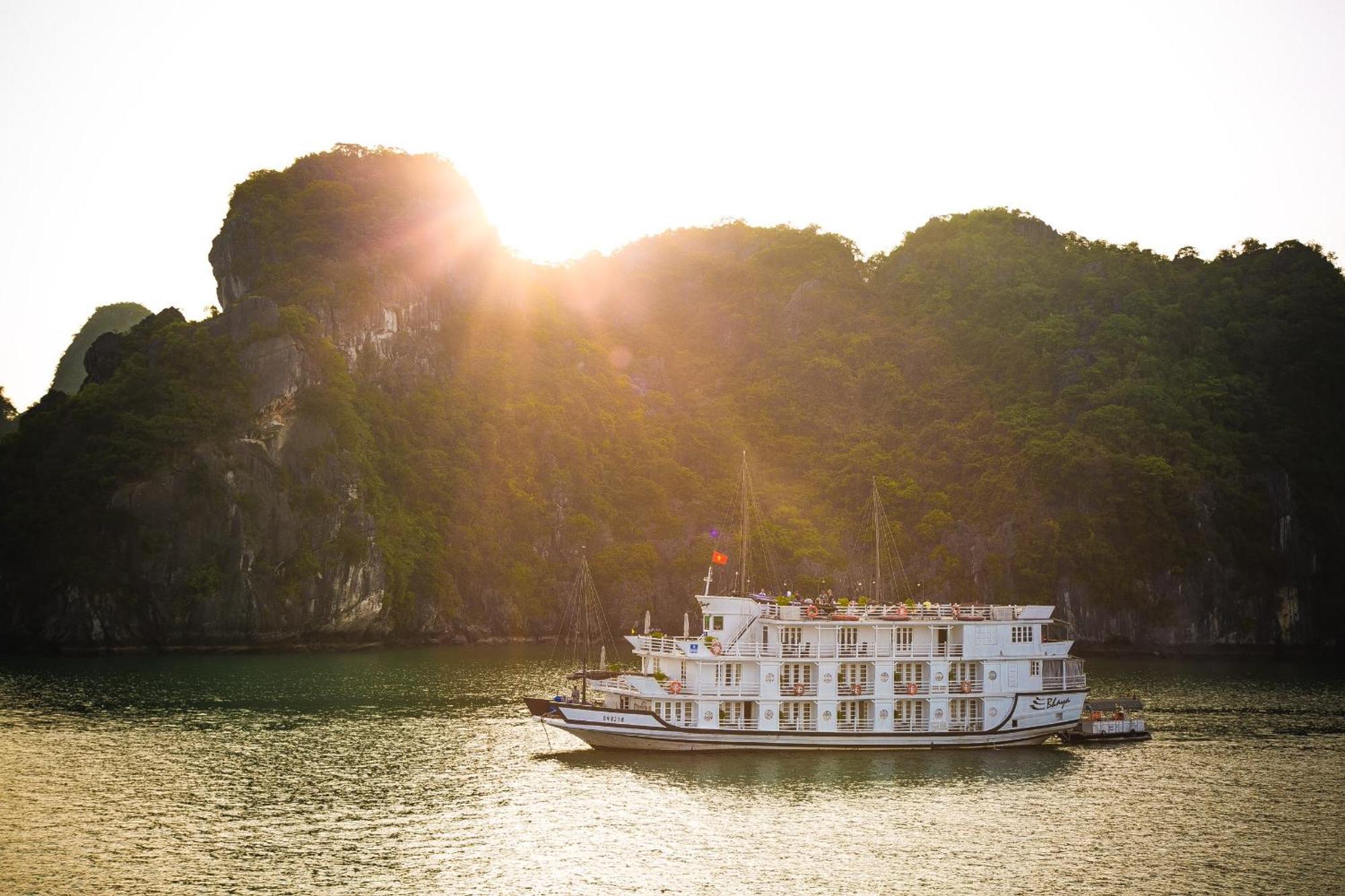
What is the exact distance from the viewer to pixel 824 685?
46.6m

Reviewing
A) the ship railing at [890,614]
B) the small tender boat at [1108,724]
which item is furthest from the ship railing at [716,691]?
the small tender boat at [1108,724]

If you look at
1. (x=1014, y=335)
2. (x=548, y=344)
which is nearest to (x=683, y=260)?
(x=548, y=344)

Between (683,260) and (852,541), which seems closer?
(852,541)

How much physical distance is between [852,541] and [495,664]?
4386 cm

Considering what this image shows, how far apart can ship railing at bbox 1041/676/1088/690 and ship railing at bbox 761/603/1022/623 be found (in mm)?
3134

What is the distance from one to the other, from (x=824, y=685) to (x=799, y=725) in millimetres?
1810

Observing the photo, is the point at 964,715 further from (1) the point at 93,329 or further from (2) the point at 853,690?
(1) the point at 93,329

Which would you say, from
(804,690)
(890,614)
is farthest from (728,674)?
(890,614)

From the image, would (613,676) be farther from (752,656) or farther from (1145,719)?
(1145,719)

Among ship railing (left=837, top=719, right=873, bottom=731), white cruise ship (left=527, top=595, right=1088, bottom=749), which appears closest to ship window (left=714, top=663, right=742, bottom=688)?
white cruise ship (left=527, top=595, right=1088, bottom=749)

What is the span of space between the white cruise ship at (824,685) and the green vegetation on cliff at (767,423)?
112 ft

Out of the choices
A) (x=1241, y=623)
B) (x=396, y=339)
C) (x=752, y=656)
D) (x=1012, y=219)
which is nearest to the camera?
(x=752, y=656)

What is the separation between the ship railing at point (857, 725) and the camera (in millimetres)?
46875

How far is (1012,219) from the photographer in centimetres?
15688
